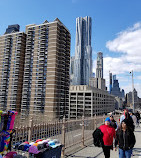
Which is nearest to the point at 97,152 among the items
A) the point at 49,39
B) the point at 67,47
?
the point at 49,39

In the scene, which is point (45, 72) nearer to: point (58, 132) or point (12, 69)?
point (12, 69)

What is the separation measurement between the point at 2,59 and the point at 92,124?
78903 mm

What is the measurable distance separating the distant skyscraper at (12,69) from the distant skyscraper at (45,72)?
4.21 m

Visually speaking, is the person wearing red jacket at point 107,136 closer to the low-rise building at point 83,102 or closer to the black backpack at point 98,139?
the black backpack at point 98,139

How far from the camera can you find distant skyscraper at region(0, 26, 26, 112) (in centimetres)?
6775

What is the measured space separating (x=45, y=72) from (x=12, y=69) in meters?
19.7

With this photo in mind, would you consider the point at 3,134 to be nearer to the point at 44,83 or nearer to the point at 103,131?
the point at 103,131

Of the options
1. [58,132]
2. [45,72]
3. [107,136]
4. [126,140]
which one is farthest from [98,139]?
[45,72]

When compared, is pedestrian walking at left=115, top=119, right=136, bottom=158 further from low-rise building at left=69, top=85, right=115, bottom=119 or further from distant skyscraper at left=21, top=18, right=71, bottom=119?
low-rise building at left=69, top=85, right=115, bottom=119

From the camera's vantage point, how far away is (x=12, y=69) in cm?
7219

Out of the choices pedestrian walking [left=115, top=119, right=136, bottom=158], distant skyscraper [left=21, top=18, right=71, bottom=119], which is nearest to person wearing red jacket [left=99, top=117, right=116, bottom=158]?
pedestrian walking [left=115, top=119, right=136, bottom=158]

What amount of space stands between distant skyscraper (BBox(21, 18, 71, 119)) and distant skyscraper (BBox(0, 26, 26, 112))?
4.21 meters

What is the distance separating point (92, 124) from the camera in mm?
8867

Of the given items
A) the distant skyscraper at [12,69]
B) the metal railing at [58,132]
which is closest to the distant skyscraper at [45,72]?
the distant skyscraper at [12,69]
